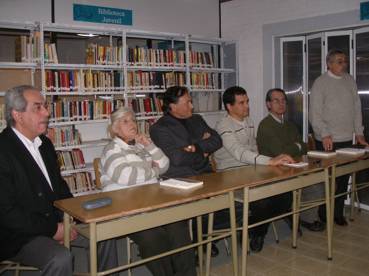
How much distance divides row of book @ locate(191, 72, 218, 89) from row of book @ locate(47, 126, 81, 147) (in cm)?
181

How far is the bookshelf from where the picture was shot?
450cm

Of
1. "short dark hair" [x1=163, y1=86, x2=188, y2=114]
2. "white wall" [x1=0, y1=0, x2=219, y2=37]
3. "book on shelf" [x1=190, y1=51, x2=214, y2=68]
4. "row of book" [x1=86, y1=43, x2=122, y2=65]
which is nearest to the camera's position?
"short dark hair" [x1=163, y1=86, x2=188, y2=114]

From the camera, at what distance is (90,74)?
15.9 feet

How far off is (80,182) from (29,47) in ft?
5.14

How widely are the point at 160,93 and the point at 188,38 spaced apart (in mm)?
829

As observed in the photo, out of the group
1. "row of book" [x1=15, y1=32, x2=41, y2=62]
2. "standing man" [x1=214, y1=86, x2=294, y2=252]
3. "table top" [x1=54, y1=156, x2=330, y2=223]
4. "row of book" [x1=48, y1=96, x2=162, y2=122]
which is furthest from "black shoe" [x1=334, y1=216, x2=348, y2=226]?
"row of book" [x1=15, y1=32, x2=41, y2=62]

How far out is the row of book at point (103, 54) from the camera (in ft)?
16.1

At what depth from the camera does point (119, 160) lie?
280cm

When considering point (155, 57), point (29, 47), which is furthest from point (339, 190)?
point (29, 47)

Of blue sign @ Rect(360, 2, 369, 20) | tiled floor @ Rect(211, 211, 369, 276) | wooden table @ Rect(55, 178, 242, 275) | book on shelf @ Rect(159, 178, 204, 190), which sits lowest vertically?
tiled floor @ Rect(211, 211, 369, 276)

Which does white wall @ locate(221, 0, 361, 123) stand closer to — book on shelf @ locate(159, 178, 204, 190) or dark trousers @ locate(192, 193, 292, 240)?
dark trousers @ locate(192, 193, 292, 240)

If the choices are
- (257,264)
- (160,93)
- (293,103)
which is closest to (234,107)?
(257,264)

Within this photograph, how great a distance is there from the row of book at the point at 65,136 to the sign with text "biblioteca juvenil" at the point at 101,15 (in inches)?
53.5

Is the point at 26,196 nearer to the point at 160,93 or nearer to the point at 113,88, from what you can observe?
the point at 113,88
